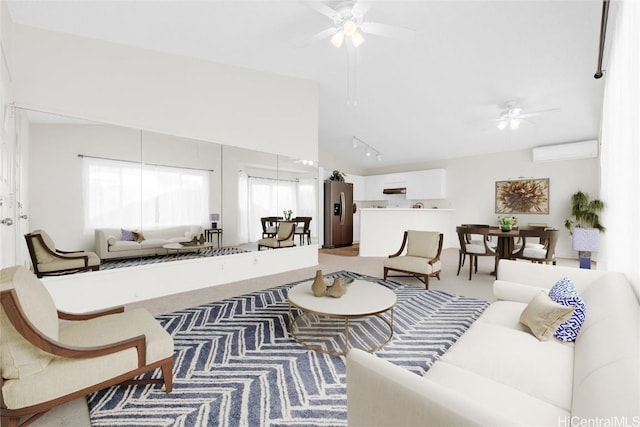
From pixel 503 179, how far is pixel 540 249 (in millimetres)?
3252

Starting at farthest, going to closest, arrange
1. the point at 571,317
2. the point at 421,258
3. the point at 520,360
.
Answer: the point at 421,258 < the point at 571,317 < the point at 520,360

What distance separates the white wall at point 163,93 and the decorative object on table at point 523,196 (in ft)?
17.1

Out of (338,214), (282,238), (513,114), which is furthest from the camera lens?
(338,214)

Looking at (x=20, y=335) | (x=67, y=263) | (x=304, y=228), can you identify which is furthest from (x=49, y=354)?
(x=304, y=228)

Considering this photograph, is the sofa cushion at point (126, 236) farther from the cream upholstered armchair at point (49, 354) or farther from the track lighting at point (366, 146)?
the track lighting at point (366, 146)

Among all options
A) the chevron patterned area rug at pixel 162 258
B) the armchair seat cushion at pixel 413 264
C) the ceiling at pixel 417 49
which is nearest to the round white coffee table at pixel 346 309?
the armchair seat cushion at pixel 413 264

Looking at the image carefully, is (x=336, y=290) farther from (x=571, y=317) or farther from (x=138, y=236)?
(x=138, y=236)

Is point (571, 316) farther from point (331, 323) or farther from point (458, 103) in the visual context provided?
point (458, 103)

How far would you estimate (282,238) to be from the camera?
500cm

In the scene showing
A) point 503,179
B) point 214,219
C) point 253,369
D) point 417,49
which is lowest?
point 253,369

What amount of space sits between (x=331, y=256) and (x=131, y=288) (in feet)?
13.6

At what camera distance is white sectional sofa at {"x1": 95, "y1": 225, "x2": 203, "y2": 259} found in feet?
A: 10.5

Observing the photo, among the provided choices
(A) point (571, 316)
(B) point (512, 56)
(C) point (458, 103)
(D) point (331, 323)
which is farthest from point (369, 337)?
(C) point (458, 103)

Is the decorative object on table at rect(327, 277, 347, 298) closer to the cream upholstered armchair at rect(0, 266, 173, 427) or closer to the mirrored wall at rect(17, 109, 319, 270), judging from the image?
the cream upholstered armchair at rect(0, 266, 173, 427)
